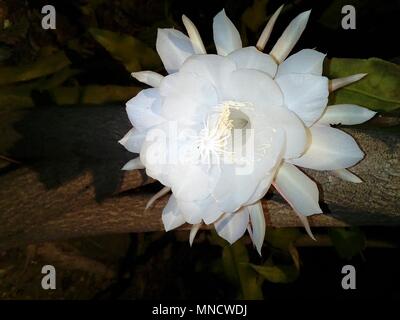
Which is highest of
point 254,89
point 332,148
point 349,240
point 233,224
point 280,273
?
point 254,89

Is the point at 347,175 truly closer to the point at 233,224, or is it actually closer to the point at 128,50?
the point at 233,224

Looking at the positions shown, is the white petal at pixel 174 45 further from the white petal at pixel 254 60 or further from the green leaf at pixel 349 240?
the green leaf at pixel 349 240

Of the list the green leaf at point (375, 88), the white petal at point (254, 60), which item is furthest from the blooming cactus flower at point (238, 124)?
the green leaf at point (375, 88)

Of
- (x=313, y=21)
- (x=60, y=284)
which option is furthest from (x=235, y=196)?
(x=60, y=284)

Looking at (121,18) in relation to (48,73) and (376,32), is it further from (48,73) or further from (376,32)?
(376,32)

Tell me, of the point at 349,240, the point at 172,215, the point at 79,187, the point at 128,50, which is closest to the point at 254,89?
the point at 172,215
